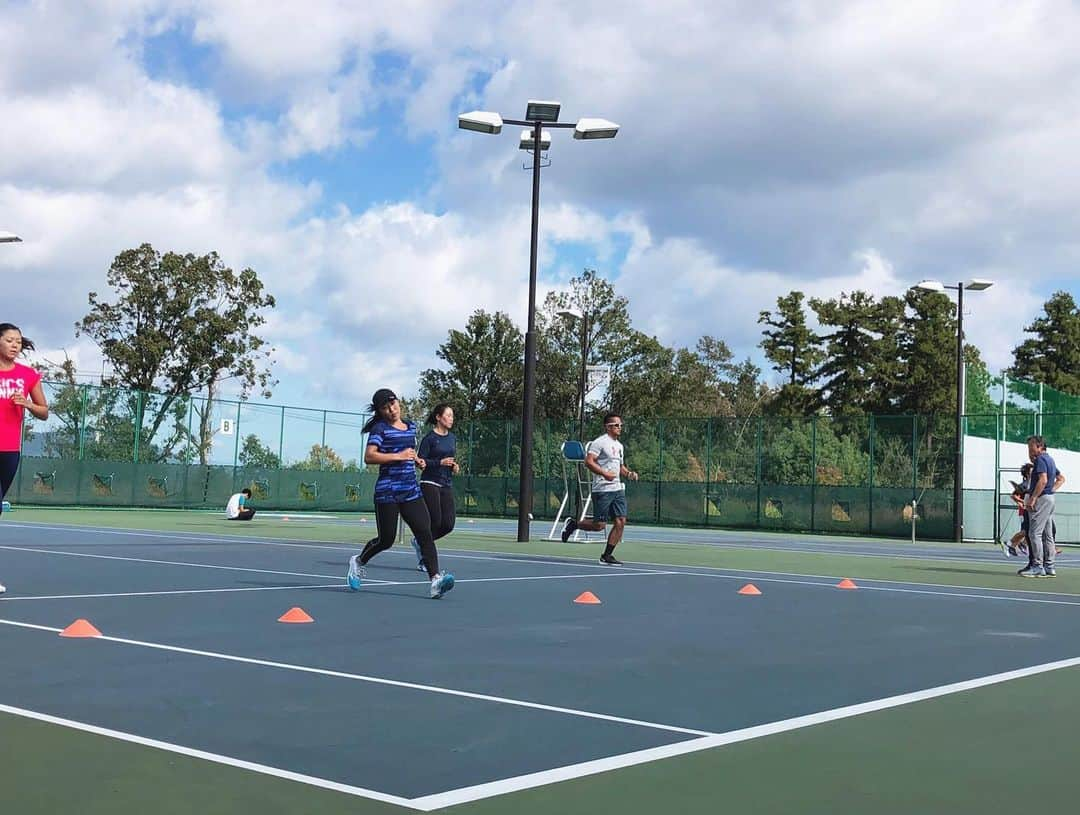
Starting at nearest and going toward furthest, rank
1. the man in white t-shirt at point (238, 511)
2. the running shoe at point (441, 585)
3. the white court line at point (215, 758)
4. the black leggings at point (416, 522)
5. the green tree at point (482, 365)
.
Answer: the white court line at point (215, 758)
the running shoe at point (441, 585)
the black leggings at point (416, 522)
the man in white t-shirt at point (238, 511)
the green tree at point (482, 365)

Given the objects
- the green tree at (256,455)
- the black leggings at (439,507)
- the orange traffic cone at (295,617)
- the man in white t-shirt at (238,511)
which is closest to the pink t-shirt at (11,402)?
the orange traffic cone at (295,617)

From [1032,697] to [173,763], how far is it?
3874 mm

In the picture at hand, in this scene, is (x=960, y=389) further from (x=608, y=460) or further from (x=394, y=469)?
(x=394, y=469)

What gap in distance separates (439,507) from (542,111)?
10637 mm

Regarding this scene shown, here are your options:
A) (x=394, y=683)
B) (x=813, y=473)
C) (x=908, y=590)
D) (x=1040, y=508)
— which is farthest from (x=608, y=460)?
(x=813, y=473)

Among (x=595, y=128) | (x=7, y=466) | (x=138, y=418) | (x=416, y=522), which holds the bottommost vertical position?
(x=416, y=522)

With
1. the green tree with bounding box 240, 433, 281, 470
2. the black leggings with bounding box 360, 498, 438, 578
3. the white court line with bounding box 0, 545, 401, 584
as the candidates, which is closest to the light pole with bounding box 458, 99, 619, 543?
the white court line with bounding box 0, 545, 401, 584

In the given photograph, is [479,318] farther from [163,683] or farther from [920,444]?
[163,683]

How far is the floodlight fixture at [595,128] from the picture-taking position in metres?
21.7

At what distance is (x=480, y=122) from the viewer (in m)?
21.8

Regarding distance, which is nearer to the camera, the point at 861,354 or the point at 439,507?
the point at 439,507

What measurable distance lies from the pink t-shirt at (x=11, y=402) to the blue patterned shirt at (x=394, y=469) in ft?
8.38

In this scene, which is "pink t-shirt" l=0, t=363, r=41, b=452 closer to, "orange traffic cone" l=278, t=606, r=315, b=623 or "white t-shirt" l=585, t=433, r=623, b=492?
"orange traffic cone" l=278, t=606, r=315, b=623

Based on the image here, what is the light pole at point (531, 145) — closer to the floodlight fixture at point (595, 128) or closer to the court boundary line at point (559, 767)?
the floodlight fixture at point (595, 128)
